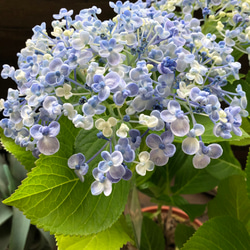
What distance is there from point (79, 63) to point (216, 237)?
34 cm

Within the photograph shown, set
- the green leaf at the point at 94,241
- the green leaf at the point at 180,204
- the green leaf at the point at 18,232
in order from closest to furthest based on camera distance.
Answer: the green leaf at the point at 94,241, the green leaf at the point at 18,232, the green leaf at the point at 180,204

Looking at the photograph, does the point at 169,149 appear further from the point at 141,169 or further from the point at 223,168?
the point at 223,168

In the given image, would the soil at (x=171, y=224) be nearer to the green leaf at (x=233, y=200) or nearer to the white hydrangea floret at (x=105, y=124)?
the green leaf at (x=233, y=200)

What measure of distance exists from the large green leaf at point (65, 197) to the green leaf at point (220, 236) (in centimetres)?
16

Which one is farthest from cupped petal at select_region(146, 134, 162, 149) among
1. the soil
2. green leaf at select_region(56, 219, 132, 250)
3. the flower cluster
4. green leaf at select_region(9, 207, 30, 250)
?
the soil

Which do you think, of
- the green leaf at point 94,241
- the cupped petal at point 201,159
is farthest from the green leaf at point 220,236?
the cupped petal at point 201,159

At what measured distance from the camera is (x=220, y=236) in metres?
0.46

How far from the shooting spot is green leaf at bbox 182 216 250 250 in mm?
447

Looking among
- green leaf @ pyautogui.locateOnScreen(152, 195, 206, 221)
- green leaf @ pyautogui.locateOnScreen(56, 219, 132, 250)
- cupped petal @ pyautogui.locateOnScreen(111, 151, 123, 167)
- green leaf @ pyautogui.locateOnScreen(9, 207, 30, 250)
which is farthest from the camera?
green leaf @ pyautogui.locateOnScreen(152, 195, 206, 221)

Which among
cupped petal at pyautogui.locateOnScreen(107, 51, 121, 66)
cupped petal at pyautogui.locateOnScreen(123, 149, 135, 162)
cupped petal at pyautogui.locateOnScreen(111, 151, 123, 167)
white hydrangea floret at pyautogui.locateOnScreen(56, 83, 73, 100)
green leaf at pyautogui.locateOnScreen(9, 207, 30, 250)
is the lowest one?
green leaf at pyautogui.locateOnScreen(9, 207, 30, 250)

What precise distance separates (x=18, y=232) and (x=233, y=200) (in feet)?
1.32

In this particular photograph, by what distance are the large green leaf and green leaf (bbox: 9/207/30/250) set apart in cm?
21

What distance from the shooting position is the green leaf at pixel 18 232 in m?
0.50

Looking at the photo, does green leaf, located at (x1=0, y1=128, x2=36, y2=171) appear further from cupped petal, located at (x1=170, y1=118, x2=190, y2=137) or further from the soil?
the soil
